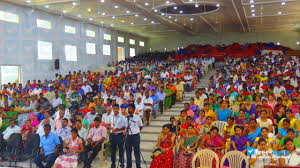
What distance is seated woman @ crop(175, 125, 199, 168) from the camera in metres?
4.44

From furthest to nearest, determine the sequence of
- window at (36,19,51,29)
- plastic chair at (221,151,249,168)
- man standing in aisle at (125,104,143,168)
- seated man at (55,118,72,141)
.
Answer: window at (36,19,51,29), seated man at (55,118,72,141), man standing in aisle at (125,104,143,168), plastic chair at (221,151,249,168)

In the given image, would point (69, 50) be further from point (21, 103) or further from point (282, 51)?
point (282, 51)

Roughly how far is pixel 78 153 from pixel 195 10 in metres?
12.3

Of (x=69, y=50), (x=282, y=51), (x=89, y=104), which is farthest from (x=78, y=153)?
(x=282, y=51)

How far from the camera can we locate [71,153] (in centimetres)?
465

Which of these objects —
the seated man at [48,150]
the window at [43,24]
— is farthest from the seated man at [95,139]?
the window at [43,24]

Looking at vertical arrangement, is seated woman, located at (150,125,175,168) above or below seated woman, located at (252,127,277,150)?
below

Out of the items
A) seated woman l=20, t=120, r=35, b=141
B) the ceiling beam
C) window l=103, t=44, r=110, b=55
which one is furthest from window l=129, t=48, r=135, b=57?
seated woman l=20, t=120, r=35, b=141

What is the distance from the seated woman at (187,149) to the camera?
4.44 meters

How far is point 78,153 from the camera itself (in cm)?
474

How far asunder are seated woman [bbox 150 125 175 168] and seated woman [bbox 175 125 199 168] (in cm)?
15

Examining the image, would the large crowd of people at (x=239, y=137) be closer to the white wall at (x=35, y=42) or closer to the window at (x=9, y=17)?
the white wall at (x=35, y=42)

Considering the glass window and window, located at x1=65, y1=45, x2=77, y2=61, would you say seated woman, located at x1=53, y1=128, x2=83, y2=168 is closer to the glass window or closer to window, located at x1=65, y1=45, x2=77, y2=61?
window, located at x1=65, y1=45, x2=77, y2=61

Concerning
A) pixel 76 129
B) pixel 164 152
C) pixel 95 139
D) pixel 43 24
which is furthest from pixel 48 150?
pixel 43 24
